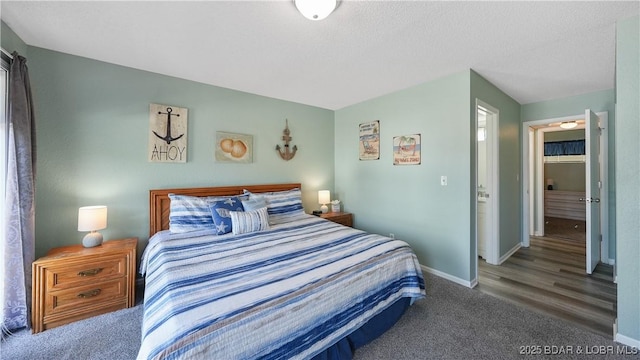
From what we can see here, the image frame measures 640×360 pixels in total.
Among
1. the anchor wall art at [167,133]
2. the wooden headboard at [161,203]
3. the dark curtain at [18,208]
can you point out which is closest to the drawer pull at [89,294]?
the dark curtain at [18,208]

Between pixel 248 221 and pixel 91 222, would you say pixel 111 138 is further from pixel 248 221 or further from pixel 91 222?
pixel 248 221

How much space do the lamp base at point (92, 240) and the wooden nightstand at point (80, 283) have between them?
1.8 inches

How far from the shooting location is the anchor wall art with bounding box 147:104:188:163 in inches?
105

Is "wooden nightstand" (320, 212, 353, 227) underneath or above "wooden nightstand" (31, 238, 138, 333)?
above

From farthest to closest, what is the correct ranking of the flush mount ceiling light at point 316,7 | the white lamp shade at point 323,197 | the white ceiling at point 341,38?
the white lamp shade at point 323,197, the white ceiling at point 341,38, the flush mount ceiling light at point 316,7

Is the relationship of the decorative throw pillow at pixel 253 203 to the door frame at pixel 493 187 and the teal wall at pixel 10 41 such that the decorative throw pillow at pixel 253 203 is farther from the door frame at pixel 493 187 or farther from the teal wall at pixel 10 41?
the door frame at pixel 493 187

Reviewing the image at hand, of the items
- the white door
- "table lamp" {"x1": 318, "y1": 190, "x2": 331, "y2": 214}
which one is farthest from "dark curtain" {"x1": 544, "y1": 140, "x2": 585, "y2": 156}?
"table lamp" {"x1": 318, "y1": 190, "x2": 331, "y2": 214}

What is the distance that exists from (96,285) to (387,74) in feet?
11.6

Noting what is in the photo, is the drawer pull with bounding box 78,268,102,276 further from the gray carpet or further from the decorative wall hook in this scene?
the decorative wall hook

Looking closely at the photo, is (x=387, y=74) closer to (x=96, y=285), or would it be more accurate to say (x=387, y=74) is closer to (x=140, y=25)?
(x=140, y=25)

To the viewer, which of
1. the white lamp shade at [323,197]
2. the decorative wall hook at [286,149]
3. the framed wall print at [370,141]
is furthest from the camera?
the white lamp shade at [323,197]

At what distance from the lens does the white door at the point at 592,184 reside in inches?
107

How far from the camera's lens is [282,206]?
3.19 metres

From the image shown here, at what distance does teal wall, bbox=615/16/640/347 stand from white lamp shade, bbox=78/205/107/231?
4255mm
